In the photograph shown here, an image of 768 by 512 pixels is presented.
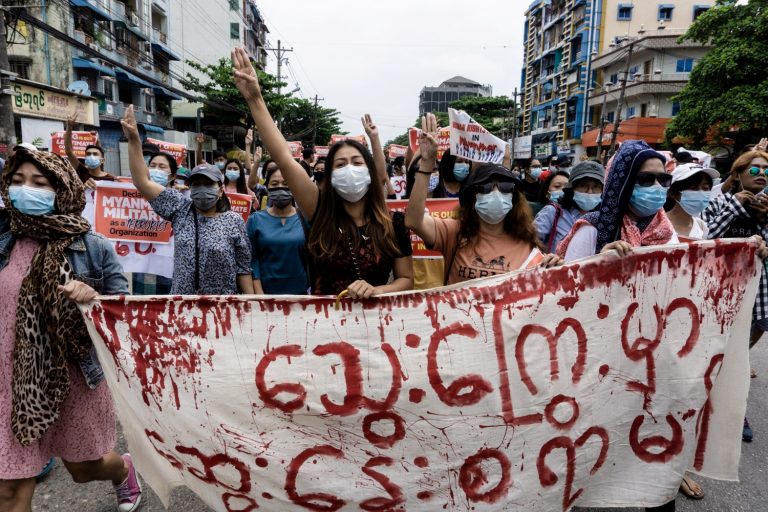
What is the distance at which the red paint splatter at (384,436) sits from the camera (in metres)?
1.97

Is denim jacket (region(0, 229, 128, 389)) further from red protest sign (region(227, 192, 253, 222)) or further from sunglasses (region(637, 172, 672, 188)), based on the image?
red protest sign (region(227, 192, 253, 222))

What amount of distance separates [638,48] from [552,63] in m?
16.0

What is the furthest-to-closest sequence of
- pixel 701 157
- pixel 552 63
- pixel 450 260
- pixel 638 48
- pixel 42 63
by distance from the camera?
pixel 552 63 < pixel 638 48 < pixel 42 63 < pixel 701 157 < pixel 450 260

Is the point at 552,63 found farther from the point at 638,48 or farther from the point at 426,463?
the point at 426,463

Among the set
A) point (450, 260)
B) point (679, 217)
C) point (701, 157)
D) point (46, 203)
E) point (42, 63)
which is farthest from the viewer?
point (42, 63)

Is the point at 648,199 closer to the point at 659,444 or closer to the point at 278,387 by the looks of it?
the point at 659,444

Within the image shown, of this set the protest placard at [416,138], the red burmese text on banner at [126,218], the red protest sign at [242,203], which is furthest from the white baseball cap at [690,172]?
the red burmese text on banner at [126,218]

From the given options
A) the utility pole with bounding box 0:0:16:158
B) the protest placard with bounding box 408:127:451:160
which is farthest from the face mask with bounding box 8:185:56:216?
the utility pole with bounding box 0:0:16:158

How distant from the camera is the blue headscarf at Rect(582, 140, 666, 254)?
7.80 feet

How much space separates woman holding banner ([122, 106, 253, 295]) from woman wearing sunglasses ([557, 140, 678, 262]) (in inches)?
75.4

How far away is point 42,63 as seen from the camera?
21.4 meters

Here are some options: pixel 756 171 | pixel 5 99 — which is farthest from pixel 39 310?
pixel 5 99

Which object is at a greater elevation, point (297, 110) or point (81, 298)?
point (297, 110)

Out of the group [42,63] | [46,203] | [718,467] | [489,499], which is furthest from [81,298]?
[42,63]
